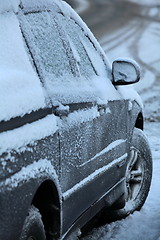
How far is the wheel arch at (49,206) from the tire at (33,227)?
100mm

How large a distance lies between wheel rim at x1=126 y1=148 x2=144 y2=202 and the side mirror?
34.4 inches

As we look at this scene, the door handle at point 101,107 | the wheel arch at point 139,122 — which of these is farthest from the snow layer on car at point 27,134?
the wheel arch at point 139,122

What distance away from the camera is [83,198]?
4156mm

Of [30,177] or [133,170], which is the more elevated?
[30,177]

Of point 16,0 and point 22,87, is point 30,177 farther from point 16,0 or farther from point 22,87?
point 16,0

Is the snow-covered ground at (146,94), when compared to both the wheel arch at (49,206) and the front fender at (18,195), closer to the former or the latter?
the wheel arch at (49,206)

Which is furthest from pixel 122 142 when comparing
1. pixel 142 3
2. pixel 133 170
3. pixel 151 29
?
pixel 142 3

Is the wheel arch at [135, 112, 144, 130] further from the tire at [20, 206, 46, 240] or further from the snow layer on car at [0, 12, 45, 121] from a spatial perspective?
the tire at [20, 206, 46, 240]

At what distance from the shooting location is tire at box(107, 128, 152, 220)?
18.3 ft

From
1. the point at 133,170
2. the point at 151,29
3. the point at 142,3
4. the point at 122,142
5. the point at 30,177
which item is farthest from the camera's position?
the point at 142,3

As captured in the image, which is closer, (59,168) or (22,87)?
(22,87)

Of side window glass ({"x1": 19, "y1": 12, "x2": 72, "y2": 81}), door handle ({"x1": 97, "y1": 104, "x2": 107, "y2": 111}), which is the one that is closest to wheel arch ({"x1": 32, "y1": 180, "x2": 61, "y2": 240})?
side window glass ({"x1": 19, "y1": 12, "x2": 72, "y2": 81})

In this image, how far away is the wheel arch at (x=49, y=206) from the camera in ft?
11.4

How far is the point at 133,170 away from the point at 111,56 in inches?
750
